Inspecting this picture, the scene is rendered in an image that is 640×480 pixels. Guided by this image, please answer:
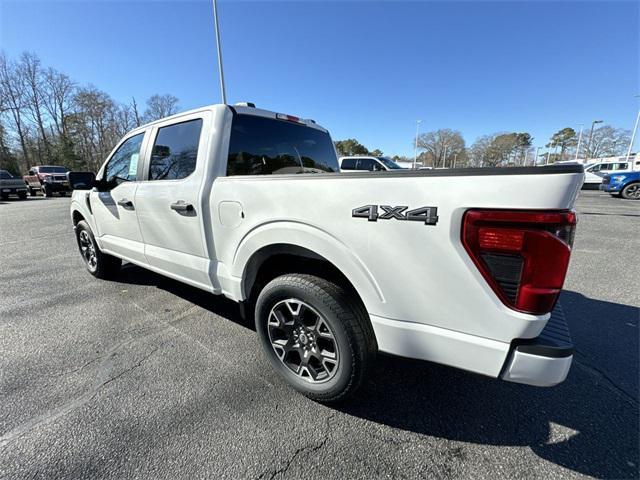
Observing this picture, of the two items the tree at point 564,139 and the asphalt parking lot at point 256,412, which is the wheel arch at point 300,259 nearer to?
the asphalt parking lot at point 256,412

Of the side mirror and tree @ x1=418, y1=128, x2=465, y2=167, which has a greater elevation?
tree @ x1=418, y1=128, x2=465, y2=167

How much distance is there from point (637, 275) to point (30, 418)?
22.8 feet

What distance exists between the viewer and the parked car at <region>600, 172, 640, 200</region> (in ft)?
47.9

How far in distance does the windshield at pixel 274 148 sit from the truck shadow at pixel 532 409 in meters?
2.01

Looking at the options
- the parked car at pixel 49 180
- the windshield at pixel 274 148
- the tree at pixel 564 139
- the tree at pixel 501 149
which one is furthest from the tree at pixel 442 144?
the windshield at pixel 274 148

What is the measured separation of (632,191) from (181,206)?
21.3 metres

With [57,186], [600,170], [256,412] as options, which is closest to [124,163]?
[256,412]

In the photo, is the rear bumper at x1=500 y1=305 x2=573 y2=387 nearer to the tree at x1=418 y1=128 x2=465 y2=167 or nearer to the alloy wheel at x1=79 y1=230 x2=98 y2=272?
the alloy wheel at x1=79 y1=230 x2=98 y2=272

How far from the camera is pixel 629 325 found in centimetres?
292

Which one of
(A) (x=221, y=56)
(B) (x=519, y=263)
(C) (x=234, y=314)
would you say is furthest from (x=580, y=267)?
(A) (x=221, y=56)

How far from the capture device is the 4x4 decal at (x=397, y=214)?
4.37 ft

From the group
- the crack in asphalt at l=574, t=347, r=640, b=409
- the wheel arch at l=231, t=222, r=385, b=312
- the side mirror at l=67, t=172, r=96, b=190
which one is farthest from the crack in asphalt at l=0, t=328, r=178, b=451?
the crack in asphalt at l=574, t=347, r=640, b=409

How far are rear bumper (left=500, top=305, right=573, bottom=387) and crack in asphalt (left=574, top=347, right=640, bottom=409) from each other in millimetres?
1305

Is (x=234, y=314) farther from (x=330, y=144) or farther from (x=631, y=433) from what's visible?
(x=631, y=433)
